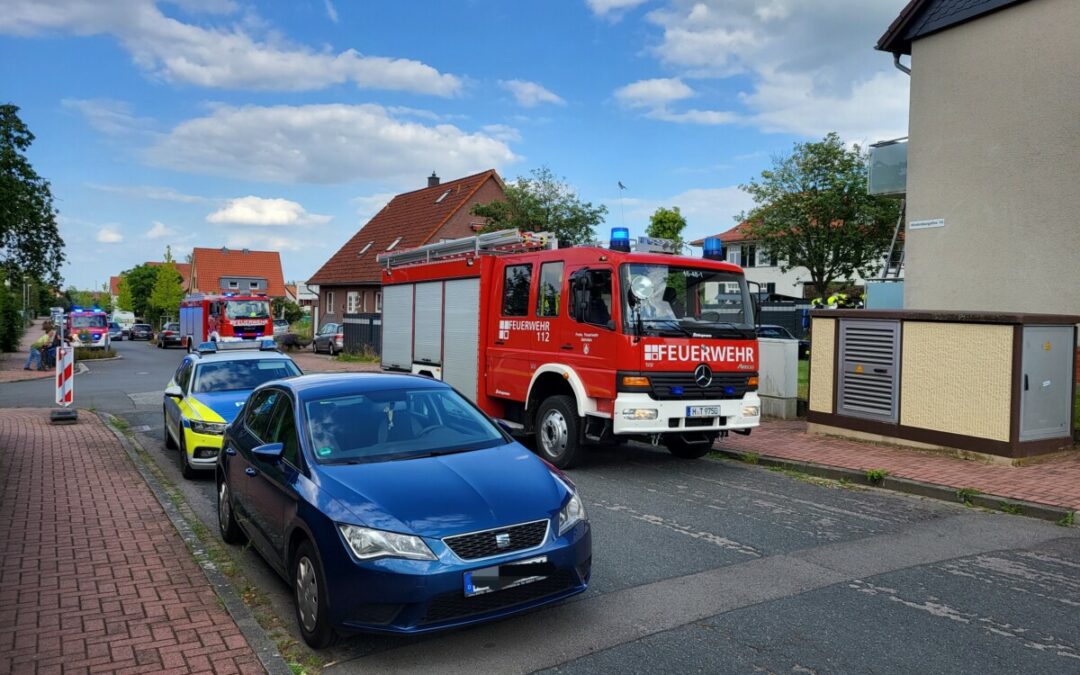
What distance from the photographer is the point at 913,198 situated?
16656 millimetres

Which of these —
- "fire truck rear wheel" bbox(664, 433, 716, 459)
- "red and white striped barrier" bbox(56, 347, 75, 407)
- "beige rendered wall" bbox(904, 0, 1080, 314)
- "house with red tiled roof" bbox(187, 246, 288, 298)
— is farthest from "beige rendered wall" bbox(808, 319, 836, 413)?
"house with red tiled roof" bbox(187, 246, 288, 298)

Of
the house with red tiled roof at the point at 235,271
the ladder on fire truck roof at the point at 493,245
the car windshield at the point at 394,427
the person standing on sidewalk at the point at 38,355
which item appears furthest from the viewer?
the house with red tiled roof at the point at 235,271

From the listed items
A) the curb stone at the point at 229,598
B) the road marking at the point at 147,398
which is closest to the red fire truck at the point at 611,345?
the curb stone at the point at 229,598

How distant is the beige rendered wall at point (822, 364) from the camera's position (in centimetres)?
1128

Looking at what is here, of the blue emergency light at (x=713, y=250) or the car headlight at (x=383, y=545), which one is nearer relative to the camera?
the car headlight at (x=383, y=545)

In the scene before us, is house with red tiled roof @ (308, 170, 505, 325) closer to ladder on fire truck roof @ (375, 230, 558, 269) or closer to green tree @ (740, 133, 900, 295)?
green tree @ (740, 133, 900, 295)

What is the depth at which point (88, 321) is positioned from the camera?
4191 cm

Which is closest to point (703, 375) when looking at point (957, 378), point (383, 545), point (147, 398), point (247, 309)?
point (957, 378)

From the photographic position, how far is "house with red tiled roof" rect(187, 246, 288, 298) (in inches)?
3258

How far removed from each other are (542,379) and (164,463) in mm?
4947

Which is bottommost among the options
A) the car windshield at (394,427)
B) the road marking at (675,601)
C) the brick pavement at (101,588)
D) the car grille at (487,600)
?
the brick pavement at (101,588)

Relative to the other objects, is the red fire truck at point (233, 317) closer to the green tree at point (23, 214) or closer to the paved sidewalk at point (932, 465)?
the green tree at point (23, 214)

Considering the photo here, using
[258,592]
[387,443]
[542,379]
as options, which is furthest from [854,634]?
[542,379]

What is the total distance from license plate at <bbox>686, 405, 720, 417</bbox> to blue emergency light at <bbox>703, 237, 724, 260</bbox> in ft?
6.12
